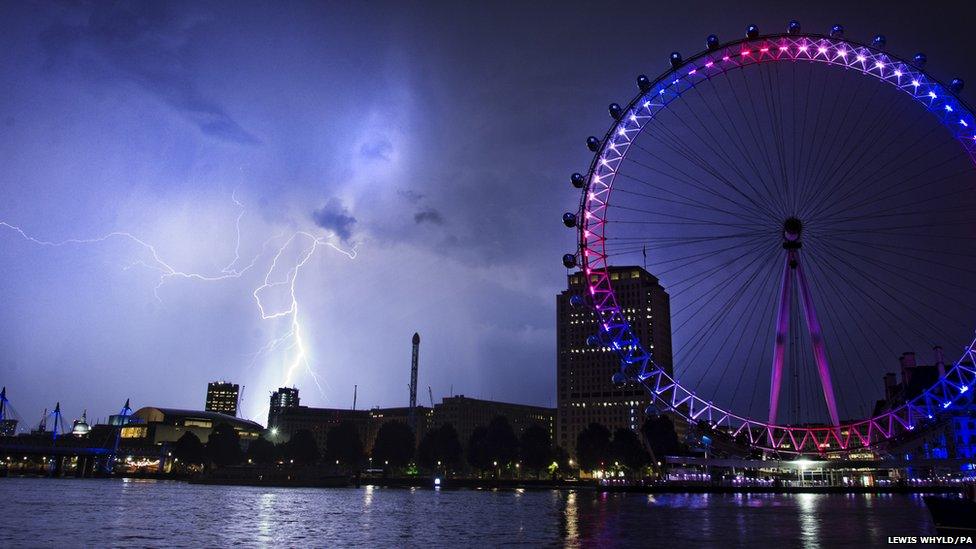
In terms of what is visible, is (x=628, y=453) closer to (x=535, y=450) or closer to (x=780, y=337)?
(x=535, y=450)

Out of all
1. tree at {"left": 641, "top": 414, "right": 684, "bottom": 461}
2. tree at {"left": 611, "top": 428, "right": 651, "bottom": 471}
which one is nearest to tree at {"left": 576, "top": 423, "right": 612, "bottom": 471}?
tree at {"left": 611, "top": 428, "right": 651, "bottom": 471}

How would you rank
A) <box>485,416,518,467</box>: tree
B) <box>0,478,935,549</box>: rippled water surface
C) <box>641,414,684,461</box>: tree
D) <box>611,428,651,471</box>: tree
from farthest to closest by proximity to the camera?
<box>485,416,518,467</box>: tree, <box>641,414,684,461</box>: tree, <box>611,428,651,471</box>: tree, <box>0,478,935,549</box>: rippled water surface

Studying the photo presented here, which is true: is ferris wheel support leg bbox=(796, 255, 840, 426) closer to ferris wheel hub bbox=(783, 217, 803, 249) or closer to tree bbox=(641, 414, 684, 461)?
ferris wheel hub bbox=(783, 217, 803, 249)

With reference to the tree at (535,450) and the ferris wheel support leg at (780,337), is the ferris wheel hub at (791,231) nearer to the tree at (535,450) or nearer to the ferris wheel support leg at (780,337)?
the ferris wheel support leg at (780,337)

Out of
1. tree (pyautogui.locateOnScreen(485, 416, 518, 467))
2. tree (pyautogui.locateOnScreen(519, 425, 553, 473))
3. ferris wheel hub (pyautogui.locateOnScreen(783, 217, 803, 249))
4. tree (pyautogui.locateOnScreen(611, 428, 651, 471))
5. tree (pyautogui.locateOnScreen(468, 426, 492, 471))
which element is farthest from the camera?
tree (pyautogui.locateOnScreen(468, 426, 492, 471))

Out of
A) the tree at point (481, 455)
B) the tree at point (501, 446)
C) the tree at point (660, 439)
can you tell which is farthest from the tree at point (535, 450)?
the tree at point (660, 439)

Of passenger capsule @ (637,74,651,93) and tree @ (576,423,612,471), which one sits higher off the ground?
passenger capsule @ (637,74,651,93)

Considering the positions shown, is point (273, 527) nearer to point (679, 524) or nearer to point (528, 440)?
point (679, 524)
